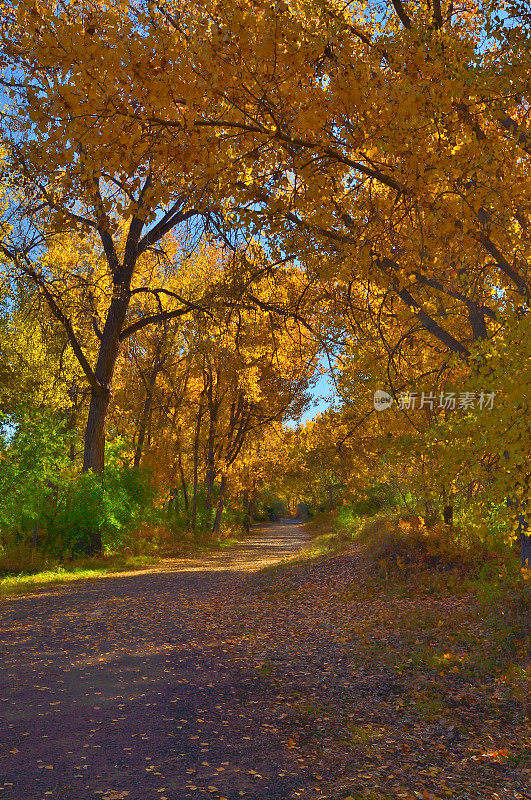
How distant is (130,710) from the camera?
16.5 feet

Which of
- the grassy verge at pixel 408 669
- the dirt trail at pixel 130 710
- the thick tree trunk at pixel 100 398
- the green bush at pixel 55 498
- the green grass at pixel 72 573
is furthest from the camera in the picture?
the thick tree trunk at pixel 100 398

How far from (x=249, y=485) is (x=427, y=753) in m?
31.1

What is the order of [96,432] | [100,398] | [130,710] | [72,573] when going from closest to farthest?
[130,710]
[72,573]
[100,398]
[96,432]

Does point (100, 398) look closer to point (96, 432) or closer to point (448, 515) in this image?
point (96, 432)

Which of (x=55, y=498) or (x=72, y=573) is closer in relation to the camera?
(x=72, y=573)

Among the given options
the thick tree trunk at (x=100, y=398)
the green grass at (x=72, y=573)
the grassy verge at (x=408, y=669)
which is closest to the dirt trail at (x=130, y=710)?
the grassy verge at (x=408, y=669)

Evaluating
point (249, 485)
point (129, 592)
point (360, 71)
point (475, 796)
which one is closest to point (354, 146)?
point (360, 71)

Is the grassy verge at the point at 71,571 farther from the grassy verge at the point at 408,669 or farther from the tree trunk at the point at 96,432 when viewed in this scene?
the grassy verge at the point at 408,669

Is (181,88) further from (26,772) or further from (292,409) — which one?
(292,409)

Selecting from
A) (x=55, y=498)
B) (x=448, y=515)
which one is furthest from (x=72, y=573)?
(x=448, y=515)

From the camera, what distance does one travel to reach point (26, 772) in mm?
3773

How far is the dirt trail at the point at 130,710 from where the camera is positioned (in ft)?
12.4

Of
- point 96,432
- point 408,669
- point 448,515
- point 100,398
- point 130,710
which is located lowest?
point 408,669

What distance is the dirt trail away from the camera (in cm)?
378
